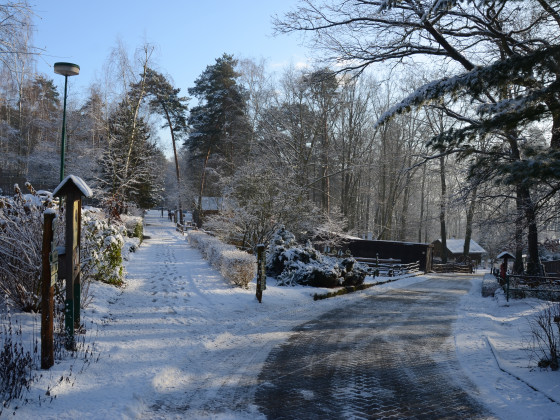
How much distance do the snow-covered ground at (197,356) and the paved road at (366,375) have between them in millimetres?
272

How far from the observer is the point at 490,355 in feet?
23.4

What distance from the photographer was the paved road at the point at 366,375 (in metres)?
4.59

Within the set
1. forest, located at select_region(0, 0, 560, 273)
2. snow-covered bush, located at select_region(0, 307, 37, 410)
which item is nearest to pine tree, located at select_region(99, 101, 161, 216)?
forest, located at select_region(0, 0, 560, 273)

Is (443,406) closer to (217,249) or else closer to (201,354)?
(201,354)

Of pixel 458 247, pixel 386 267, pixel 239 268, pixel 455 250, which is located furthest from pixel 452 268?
pixel 239 268

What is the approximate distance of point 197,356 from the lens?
6.27 metres

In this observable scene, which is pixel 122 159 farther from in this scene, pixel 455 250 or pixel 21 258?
pixel 455 250

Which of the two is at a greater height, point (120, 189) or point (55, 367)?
point (120, 189)

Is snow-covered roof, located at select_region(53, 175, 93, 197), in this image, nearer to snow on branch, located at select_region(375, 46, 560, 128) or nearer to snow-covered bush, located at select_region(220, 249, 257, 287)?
snow-covered bush, located at select_region(220, 249, 257, 287)

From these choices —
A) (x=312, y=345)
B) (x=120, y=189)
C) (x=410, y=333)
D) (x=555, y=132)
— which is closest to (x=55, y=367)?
(x=312, y=345)

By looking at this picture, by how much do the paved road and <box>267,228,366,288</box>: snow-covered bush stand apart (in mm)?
4158

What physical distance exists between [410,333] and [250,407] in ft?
17.5

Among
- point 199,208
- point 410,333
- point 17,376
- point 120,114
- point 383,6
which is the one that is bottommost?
point 410,333

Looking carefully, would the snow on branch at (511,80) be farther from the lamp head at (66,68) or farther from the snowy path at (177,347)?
the lamp head at (66,68)
